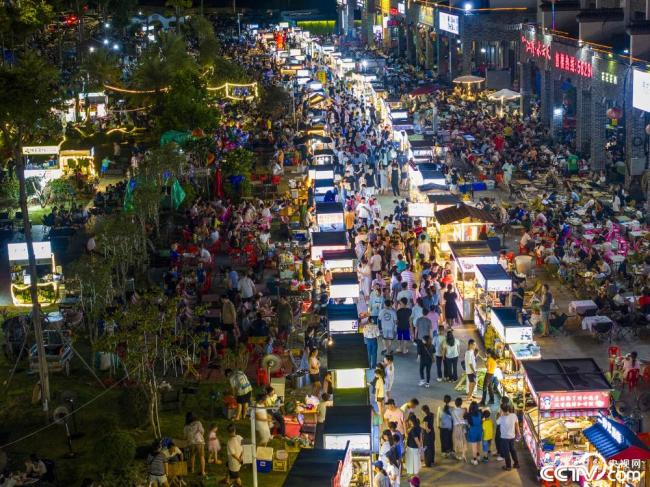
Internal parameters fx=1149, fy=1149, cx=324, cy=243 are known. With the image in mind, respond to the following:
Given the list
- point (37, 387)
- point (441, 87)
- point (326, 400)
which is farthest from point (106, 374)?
point (441, 87)

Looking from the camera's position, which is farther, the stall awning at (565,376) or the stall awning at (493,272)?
the stall awning at (493,272)

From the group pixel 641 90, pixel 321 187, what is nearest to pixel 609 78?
pixel 641 90

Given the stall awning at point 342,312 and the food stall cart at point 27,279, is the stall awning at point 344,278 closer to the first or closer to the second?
the stall awning at point 342,312

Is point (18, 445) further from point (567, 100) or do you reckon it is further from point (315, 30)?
point (315, 30)

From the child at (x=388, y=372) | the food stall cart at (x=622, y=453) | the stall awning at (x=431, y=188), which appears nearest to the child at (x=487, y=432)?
the food stall cart at (x=622, y=453)

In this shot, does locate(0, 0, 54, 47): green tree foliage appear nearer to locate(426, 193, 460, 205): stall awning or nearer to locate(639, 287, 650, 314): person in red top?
locate(426, 193, 460, 205): stall awning

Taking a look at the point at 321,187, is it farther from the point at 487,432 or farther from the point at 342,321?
the point at 487,432
